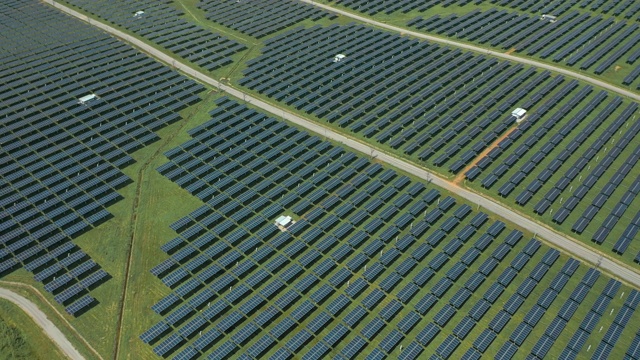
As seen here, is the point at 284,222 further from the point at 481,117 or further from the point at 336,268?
the point at 481,117

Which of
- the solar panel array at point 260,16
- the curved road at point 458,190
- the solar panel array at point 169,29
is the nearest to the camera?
the curved road at point 458,190

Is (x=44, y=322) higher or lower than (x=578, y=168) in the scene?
higher

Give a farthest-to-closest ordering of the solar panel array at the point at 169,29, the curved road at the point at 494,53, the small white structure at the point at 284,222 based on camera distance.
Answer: the solar panel array at the point at 169,29, the curved road at the point at 494,53, the small white structure at the point at 284,222

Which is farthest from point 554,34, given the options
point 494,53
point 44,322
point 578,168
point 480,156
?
point 44,322

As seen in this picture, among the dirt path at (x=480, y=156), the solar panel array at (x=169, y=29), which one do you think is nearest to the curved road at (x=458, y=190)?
the dirt path at (x=480, y=156)

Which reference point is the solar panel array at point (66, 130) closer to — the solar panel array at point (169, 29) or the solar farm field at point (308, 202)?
the solar farm field at point (308, 202)

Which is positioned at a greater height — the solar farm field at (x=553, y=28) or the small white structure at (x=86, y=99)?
the small white structure at (x=86, y=99)

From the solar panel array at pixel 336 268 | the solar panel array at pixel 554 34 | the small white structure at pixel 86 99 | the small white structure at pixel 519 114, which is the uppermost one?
the small white structure at pixel 86 99

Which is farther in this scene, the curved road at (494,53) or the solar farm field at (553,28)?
the solar farm field at (553,28)

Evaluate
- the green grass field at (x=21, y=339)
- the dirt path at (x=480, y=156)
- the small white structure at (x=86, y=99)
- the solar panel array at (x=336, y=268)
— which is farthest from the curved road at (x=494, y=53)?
the green grass field at (x=21, y=339)
